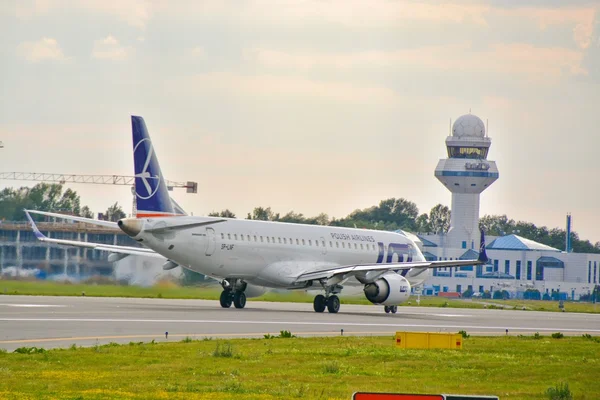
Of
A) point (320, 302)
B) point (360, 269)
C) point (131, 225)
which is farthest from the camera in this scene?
point (320, 302)

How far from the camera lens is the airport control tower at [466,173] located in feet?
571

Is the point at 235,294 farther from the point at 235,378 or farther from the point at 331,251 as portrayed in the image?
the point at 235,378

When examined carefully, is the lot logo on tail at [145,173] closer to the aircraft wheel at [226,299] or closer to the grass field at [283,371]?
the aircraft wheel at [226,299]

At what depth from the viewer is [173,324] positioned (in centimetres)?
3606

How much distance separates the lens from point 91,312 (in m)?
40.9

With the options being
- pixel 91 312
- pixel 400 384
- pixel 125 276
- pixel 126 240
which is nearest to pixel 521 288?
pixel 126 240

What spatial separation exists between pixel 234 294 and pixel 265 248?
2.61 m

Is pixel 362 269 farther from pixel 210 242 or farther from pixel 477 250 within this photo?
pixel 477 250

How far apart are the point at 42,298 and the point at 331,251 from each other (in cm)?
1412

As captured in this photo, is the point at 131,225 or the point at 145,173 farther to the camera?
the point at 145,173

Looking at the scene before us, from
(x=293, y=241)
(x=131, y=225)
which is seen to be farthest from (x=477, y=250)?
(x=131, y=225)

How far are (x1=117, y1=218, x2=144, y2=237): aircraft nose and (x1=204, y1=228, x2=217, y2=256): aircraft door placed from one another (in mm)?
3509

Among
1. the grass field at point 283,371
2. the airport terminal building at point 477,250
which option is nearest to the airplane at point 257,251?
the grass field at point 283,371

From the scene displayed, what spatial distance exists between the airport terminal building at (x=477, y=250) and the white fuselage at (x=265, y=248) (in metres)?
90.8
